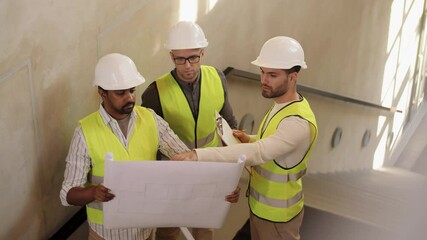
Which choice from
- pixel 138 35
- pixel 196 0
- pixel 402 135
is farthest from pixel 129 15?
pixel 402 135

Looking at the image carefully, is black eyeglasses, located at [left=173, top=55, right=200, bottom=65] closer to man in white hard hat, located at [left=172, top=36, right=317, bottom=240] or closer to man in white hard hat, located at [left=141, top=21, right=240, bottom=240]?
man in white hard hat, located at [left=141, top=21, right=240, bottom=240]

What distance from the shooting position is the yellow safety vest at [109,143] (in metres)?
2.24

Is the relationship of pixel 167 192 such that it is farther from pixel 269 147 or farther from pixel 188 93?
pixel 188 93

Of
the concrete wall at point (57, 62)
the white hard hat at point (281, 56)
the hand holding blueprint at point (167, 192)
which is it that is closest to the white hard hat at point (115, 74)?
the concrete wall at point (57, 62)

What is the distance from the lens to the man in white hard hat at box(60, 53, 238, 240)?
2219mm

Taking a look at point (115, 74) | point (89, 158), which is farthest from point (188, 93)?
point (89, 158)

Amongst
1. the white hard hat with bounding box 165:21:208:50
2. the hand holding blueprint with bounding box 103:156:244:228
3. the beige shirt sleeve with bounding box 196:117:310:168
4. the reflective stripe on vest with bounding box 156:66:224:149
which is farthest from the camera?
the reflective stripe on vest with bounding box 156:66:224:149

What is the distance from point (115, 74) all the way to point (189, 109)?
724mm

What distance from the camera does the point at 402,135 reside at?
12.2 meters

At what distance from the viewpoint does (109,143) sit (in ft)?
7.43

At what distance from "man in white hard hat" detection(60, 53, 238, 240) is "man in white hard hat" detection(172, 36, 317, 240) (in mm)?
219

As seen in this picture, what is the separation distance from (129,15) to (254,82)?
7.77 feet

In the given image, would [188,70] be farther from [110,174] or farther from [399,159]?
[399,159]

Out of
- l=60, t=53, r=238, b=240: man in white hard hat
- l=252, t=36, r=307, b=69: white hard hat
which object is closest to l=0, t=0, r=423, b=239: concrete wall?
l=60, t=53, r=238, b=240: man in white hard hat
